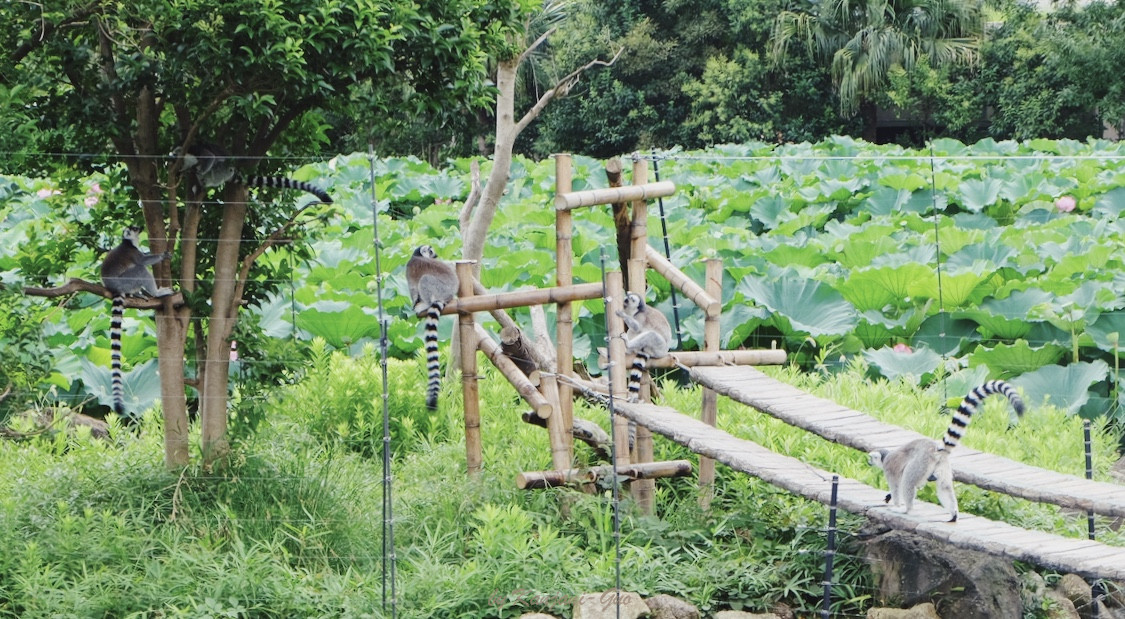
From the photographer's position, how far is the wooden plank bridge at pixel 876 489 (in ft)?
17.1

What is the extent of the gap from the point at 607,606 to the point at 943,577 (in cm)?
176

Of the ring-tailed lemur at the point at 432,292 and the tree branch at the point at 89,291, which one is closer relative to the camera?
the tree branch at the point at 89,291

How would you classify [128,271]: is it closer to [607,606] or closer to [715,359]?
[607,606]

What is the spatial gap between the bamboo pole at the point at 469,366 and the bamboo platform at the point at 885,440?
4.20 feet

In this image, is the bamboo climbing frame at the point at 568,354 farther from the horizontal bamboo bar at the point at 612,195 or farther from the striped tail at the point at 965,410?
the striped tail at the point at 965,410

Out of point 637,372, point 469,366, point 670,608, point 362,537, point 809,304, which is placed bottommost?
point 670,608

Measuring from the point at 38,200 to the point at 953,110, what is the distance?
20883 millimetres

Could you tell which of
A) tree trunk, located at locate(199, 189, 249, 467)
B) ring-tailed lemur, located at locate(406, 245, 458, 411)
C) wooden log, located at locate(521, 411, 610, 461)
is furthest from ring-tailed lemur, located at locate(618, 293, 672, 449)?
tree trunk, located at locate(199, 189, 249, 467)

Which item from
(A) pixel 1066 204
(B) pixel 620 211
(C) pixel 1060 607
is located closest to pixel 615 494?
(B) pixel 620 211

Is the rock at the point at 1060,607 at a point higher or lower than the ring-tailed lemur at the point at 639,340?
lower

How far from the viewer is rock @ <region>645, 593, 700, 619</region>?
5.72 meters

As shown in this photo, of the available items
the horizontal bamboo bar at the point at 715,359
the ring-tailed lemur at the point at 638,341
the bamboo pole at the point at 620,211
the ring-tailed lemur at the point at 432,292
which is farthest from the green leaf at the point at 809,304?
the ring-tailed lemur at the point at 432,292

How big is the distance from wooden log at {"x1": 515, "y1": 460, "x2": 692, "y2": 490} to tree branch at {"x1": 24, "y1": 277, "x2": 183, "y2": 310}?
6.87 ft

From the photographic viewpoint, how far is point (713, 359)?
7023mm
